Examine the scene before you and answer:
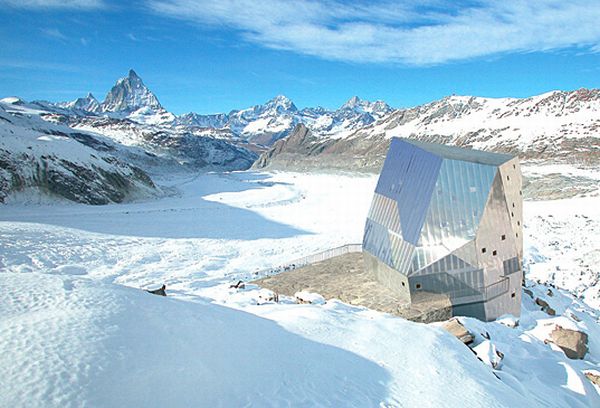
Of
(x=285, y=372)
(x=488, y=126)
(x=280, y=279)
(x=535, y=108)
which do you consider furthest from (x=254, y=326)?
(x=535, y=108)

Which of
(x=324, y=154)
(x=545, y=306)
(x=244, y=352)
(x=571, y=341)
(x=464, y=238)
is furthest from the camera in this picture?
(x=324, y=154)

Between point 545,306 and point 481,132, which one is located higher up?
point 481,132

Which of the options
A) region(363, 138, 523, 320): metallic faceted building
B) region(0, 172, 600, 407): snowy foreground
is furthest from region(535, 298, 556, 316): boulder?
region(363, 138, 523, 320): metallic faceted building

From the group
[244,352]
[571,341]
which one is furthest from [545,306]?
[244,352]

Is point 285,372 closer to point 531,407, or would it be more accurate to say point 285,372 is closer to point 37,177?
point 531,407

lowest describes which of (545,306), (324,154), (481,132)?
(545,306)

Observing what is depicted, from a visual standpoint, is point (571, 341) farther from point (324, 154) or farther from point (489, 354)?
point (324, 154)

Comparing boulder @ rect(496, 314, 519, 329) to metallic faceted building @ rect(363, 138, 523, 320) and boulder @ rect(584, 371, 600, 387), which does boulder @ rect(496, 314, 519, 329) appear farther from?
boulder @ rect(584, 371, 600, 387)

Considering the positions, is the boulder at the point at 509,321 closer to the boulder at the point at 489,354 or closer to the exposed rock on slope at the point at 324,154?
the boulder at the point at 489,354

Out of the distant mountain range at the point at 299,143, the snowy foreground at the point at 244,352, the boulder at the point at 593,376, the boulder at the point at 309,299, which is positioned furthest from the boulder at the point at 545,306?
the distant mountain range at the point at 299,143
